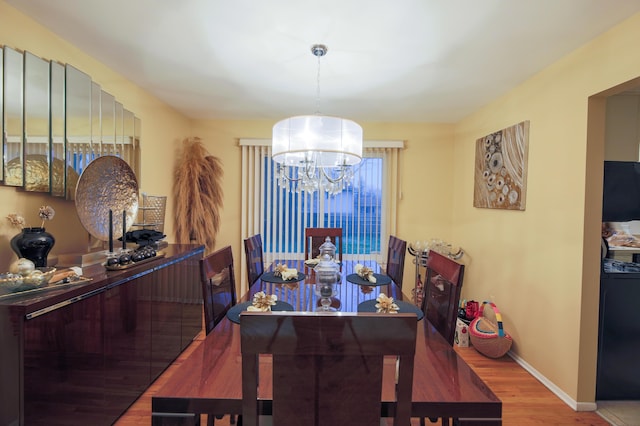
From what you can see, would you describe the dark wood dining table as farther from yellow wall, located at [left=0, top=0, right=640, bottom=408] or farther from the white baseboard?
the white baseboard

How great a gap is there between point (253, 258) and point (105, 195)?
3.65 feet

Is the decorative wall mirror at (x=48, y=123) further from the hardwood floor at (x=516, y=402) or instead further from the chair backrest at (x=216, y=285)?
the hardwood floor at (x=516, y=402)

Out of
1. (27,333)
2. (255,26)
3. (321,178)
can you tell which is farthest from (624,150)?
(27,333)

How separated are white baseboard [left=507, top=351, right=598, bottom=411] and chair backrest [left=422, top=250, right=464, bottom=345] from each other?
132cm

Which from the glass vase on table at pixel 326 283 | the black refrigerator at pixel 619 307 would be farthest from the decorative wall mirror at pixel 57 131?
the black refrigerator at pixel 619 307

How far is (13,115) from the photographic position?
159 centimetres

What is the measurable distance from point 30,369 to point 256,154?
295cm

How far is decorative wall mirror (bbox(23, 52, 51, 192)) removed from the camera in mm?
1676

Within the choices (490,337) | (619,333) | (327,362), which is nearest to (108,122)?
(327,362)

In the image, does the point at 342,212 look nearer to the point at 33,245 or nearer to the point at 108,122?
the point at 108,122

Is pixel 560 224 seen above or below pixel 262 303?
above

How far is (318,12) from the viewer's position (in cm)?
167

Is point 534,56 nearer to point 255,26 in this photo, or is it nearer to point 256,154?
point 255,26

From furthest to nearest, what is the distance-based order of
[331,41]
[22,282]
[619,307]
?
[619,307]
[331,41]
[22,282]
